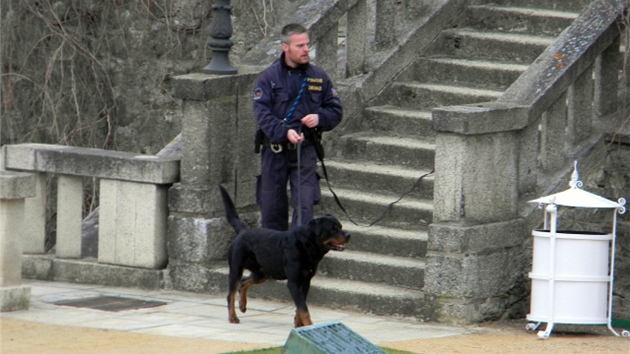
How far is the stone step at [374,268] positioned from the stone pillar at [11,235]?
2198 mm

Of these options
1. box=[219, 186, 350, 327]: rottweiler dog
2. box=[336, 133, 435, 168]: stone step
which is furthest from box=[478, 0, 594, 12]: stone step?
box=[219, 186, 350, 327]: rottweiler dog

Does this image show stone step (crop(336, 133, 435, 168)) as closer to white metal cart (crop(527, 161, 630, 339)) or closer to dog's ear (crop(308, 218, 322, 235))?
white metal cart (crop(527, 161, 630, 339))

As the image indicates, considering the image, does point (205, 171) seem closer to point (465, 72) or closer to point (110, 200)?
point (110, 200)

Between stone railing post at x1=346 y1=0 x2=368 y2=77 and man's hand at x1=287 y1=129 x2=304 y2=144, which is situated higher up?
stone railing post at x1=346 y1=0 x2=368 y2=77

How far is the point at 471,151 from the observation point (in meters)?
8.51

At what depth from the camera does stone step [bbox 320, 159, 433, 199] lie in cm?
964

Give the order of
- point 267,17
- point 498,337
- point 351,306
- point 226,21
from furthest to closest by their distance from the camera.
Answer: point 267,17, point 226,21, point 351,306, point 498,337

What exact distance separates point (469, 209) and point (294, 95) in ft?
4.79

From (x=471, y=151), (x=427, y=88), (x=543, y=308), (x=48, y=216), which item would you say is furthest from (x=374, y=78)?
(x=48, y=216)

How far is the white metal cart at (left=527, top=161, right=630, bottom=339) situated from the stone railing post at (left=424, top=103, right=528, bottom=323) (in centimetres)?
40

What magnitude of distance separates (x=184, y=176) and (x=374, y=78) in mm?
1872

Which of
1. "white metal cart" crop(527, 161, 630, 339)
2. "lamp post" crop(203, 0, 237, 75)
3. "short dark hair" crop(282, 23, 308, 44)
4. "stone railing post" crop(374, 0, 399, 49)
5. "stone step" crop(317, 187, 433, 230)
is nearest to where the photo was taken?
"white metal cart" crop(527, 161, 630, 339)

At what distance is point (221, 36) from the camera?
9.76 m

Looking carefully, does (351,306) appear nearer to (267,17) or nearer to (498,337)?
(498,337)
